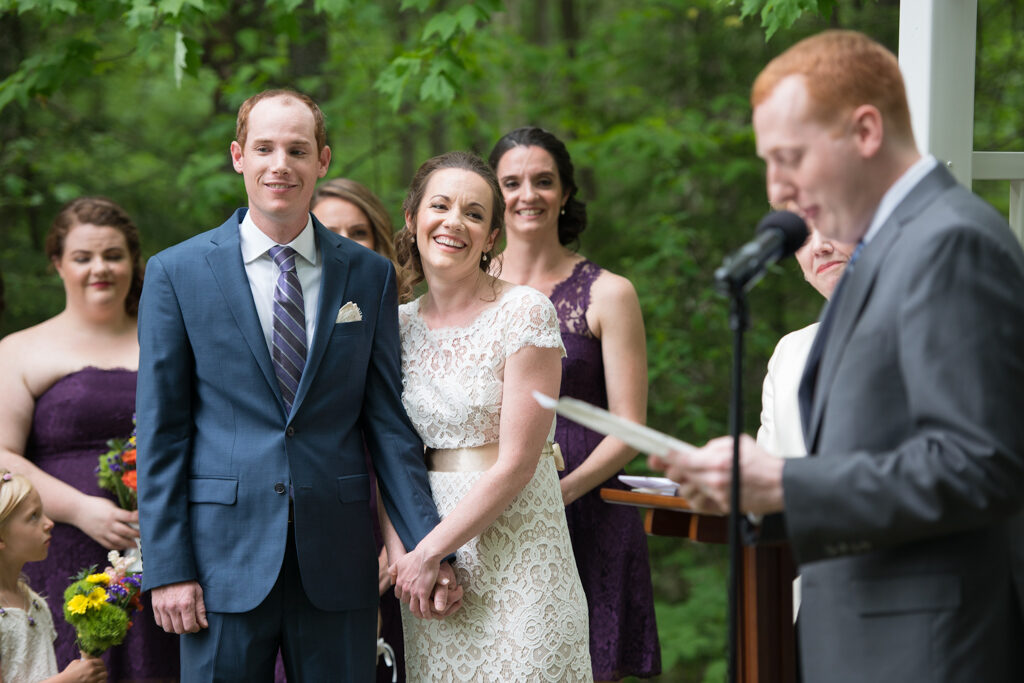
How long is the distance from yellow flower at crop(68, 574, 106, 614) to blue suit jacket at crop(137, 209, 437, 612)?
488mm

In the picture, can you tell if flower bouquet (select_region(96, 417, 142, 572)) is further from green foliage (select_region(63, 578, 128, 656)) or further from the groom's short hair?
the groom's short hair

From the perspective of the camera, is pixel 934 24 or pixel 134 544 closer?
pixel 934 24

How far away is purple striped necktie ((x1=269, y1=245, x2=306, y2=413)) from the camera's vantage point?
2.81 meters

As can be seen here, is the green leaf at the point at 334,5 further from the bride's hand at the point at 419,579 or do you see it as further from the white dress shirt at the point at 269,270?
the bride's hand at the point at 419,579

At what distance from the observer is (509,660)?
286 cm

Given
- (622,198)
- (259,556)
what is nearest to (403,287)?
(259,556)

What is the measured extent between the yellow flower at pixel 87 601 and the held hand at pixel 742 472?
202cm

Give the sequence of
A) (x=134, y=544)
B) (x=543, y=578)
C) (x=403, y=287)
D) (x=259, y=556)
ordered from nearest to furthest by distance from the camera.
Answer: (x=259, y=556), (x=543, y=578), (x=403, y=287), (x=134, y=544)

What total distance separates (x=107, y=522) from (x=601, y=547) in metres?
1.72

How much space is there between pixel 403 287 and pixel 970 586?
210 centimetres

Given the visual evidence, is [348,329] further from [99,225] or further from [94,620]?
[99,225]

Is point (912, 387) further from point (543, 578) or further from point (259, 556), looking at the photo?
point (259, 556)

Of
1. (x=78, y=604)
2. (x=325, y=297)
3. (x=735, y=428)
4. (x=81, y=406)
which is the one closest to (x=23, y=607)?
(x=78, y=604)

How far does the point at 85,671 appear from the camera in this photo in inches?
123
